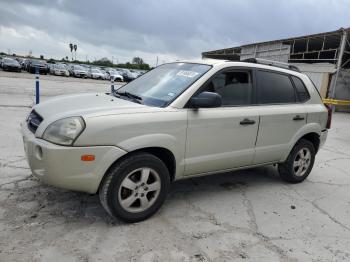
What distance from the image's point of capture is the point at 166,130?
3.43m

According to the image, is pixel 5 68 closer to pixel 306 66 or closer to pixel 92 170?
pixel 306 66

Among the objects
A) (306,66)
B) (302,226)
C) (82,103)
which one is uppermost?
(306,66)

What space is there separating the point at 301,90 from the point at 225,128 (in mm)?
1789

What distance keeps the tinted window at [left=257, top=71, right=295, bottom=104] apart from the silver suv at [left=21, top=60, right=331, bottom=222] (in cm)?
1

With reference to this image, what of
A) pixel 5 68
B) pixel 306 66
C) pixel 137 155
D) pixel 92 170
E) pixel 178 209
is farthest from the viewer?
pixel 5 68

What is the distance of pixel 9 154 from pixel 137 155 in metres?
3.04

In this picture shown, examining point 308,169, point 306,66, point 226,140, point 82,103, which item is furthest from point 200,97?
point 306,66

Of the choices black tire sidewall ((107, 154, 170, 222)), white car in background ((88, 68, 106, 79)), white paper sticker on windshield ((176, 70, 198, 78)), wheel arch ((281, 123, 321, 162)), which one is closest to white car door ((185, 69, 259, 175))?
white paper sticker on windshield ((176, 70, 198, 78))

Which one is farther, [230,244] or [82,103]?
[82,103]

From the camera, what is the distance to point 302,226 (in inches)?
147

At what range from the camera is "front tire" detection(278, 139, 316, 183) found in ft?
16.4

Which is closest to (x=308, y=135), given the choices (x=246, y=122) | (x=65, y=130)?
(x=246, y=122)

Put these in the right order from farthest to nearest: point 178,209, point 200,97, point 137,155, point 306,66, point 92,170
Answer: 1. point 306,66
2. point 178,209
3. point 200,97
4. point 137,155
5. point 92,170

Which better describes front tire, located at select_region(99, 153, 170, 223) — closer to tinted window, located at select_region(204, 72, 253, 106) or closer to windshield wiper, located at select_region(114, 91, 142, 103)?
Answer: windshield wiper, located at select_region(114, 91, 142, 103)
